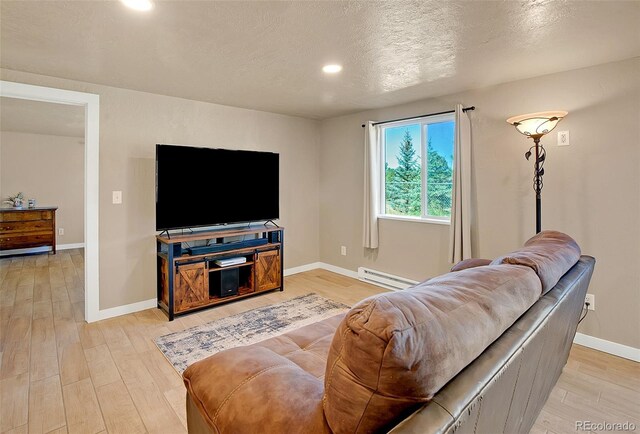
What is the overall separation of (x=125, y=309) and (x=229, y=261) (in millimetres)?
1145

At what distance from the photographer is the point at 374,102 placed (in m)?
3.89

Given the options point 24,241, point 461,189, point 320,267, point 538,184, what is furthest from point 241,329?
point 24,241

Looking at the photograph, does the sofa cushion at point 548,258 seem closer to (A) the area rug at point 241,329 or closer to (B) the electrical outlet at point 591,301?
(B) the electrical outlet at point 591,301

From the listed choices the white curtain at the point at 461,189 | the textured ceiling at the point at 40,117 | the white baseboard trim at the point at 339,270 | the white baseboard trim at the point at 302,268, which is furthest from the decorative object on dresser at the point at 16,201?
the white curtain at the point at 461,189

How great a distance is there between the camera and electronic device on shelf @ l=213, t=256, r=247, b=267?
11.6ft

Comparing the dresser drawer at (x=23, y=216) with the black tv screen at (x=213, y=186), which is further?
the dresser drawer at (x=23, y=216)

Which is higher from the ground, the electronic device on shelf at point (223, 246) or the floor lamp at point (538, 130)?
the floor lamp at point (538, 130)

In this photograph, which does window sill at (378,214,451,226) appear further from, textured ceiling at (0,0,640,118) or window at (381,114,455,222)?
textured ceiling at (0,0,640,118)

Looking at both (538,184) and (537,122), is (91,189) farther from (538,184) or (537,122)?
(538,184)

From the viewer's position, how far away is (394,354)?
0.67 m

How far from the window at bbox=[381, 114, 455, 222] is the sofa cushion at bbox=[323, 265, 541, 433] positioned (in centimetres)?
305

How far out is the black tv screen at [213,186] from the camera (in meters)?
3.30

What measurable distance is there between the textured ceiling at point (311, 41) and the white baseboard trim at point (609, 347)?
7.35ft

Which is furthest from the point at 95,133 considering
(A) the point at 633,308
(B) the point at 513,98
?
(A) the point at 633,308
